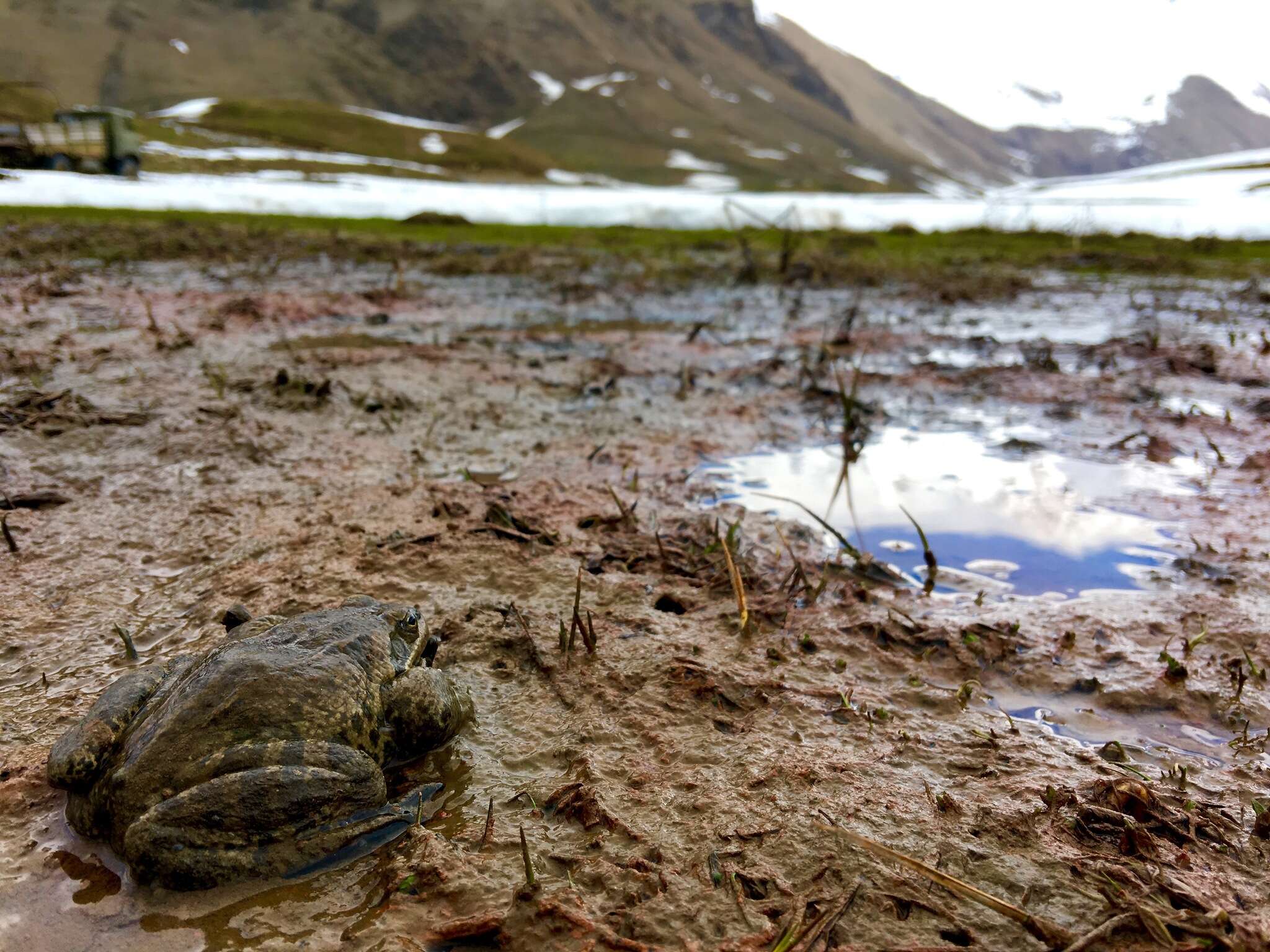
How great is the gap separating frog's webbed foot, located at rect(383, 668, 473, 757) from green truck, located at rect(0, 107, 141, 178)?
31.9 m

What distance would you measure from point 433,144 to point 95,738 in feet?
400

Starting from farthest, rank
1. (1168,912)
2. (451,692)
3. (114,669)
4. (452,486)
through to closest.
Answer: (452,486), (114,669), (451,692), (1168,912)

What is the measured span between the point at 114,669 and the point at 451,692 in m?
1.48

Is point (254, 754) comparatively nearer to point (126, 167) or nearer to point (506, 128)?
point (126, 167)

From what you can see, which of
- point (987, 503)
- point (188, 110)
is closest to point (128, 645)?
point (987, 503)

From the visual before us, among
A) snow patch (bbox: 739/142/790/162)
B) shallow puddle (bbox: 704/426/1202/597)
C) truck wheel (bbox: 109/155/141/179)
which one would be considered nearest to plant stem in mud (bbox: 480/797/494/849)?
shallow puddle (bbox: 704/426/1202/597)

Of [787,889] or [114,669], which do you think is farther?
[114,669]

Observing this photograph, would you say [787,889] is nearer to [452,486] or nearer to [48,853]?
[48,853]

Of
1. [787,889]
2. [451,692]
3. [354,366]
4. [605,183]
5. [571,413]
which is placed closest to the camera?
[787,889]

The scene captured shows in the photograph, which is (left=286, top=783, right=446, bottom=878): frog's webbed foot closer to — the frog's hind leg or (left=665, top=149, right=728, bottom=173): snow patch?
the frog's hind leg

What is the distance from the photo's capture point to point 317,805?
228cm

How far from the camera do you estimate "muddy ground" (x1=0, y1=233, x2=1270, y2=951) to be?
2.17 m

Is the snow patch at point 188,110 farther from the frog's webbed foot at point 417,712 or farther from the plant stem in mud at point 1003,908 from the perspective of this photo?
the plant stem in mud at point 1003,908

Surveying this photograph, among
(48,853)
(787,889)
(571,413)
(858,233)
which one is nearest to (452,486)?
(571,413)
